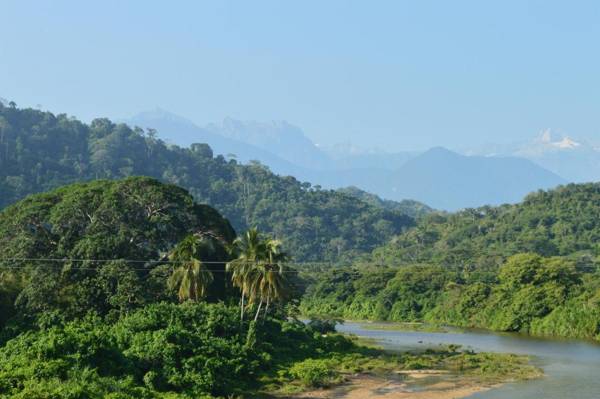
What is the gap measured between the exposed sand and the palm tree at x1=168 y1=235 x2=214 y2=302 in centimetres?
1350

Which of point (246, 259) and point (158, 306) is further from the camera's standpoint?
point (246, 259)

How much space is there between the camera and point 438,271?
116 meters

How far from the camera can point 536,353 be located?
6475 centimetres

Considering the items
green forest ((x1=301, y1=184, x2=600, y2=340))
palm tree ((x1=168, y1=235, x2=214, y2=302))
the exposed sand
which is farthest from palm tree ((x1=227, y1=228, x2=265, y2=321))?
green forest ((x1=301, y1=184, x2=600, y2=340))

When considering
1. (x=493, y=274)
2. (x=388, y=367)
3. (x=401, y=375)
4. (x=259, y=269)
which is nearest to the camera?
(x=401, y=375)

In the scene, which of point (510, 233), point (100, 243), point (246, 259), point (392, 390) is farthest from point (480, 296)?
point (100, 243)

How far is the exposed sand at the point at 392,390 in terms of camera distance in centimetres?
4291

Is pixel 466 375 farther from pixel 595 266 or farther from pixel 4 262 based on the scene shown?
pixel 595 266

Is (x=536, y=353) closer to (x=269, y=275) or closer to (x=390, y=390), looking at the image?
(x=390, y=390)

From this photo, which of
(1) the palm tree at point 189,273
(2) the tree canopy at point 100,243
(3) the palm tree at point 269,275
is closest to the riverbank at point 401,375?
(3) the palm tree at point 269,275

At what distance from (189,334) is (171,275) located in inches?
460

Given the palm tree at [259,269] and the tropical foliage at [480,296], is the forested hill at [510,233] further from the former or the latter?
the palm tree at [259,269]

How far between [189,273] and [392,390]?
17.7 metres

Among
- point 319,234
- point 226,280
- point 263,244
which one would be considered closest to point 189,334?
point 263,244
